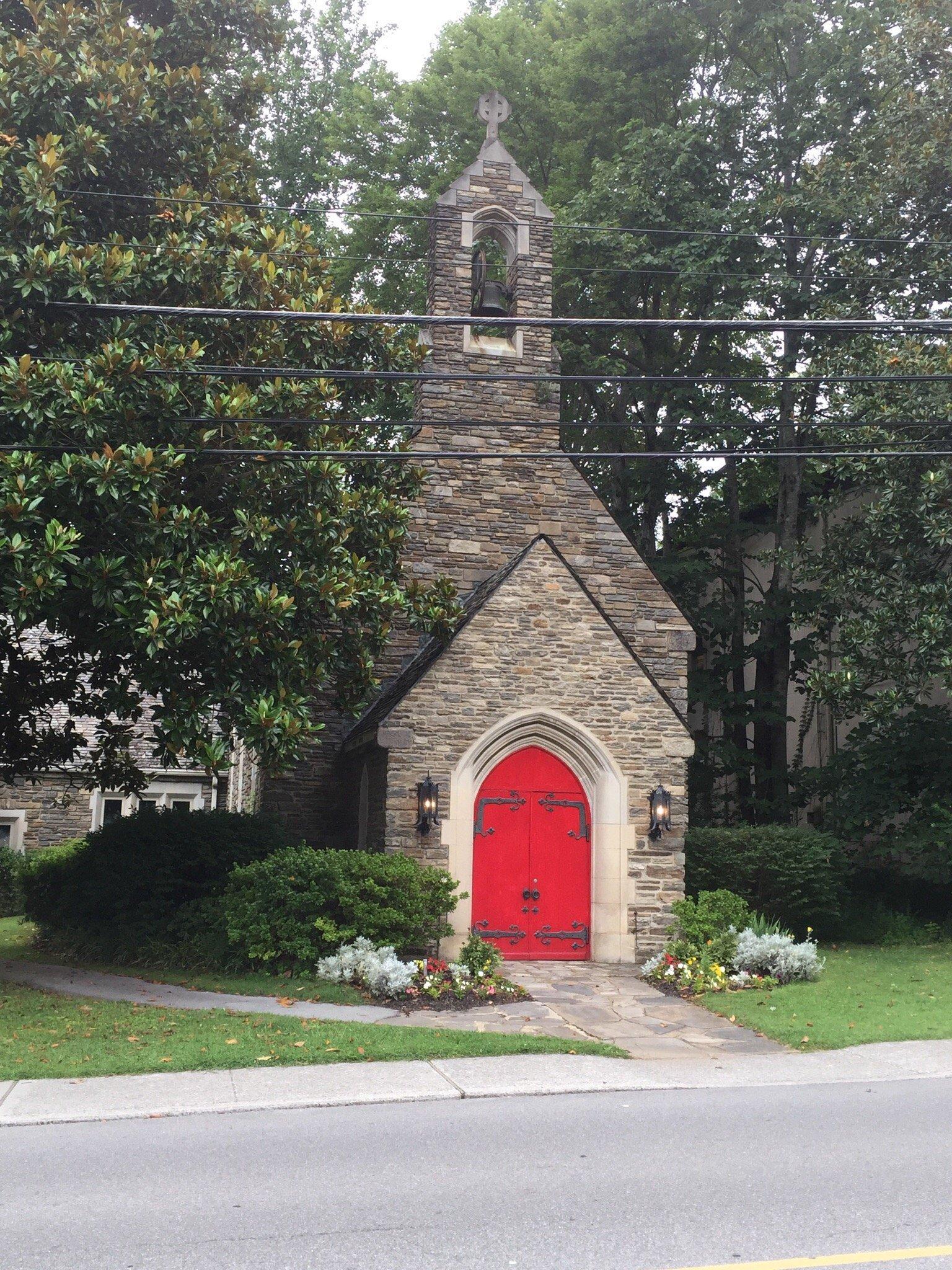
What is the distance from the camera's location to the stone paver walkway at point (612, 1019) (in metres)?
11.7

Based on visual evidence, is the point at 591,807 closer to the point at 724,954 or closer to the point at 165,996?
the point at 724,954

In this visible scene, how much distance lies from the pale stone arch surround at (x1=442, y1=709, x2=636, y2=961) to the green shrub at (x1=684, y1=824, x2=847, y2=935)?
95.0 inches

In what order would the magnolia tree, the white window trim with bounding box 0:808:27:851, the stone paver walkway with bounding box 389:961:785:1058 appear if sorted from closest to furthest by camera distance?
the stone paver walkway with bounding box 389:961:785:1058 < the magnolia tree < the white window trim with bounding box 0:808:27:851

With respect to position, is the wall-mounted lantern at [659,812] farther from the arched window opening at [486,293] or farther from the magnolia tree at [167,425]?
the arched window opening at [486,293]

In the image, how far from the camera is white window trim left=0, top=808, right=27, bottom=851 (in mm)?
30406

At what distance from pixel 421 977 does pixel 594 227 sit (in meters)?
14.7

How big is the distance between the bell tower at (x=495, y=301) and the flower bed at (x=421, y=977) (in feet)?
27.4

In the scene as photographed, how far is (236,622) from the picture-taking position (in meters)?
12.8

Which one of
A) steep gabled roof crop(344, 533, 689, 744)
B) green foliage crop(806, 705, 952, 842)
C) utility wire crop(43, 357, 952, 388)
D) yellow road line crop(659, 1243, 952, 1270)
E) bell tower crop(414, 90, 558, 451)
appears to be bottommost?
yellow road line crop(659, 1243, 952, 1270)

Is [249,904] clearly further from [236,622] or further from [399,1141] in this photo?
[399,1141]

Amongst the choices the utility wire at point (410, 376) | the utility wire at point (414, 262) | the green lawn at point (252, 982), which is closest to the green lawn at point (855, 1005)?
the green lawn at point (252, 982)

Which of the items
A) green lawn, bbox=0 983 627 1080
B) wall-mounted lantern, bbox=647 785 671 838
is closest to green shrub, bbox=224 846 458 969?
green lawn, bbox=0 983 627 1080

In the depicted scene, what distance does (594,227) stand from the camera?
73.9ft

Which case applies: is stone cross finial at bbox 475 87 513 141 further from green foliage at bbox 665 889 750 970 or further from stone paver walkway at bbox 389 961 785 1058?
stone paver walkway at bbox 389 961 785 1058
